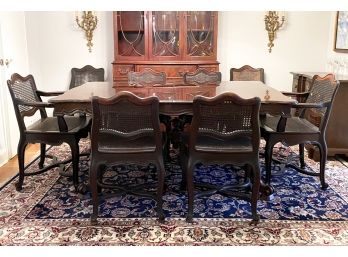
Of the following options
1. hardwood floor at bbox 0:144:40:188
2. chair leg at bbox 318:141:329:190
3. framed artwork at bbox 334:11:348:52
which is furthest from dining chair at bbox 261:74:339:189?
hardwood floor at bbox 0:144:40:188

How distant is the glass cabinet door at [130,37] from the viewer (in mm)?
3922

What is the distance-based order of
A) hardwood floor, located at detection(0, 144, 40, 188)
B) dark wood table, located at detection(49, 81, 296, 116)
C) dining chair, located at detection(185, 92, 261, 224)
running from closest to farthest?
dining chair, located at detection(185, 92, 261, 224)
dark wood table, located at detection(49, 81, 296, 116)
hardwood floor, located at detection(0, 144, 40, 188)

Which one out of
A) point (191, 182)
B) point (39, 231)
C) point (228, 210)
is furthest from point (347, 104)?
point (39, 231)

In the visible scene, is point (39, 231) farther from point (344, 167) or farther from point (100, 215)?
point (344, 167)

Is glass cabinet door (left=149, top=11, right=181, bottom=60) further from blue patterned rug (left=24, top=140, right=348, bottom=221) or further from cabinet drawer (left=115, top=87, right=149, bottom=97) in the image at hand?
blue patterned rug (left=24, top=140, right=348, bottom=221)

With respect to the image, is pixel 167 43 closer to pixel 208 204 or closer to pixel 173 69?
pixel 173 69

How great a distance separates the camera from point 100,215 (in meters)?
2.27

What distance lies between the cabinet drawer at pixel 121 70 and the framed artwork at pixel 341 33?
2387 mm

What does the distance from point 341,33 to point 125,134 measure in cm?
309

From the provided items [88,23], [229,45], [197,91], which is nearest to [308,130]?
[197,91]

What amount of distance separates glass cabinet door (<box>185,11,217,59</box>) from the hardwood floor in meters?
1.99

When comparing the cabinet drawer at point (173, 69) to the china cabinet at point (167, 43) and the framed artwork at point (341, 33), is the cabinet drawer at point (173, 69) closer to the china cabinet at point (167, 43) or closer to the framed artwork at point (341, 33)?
the china cabinet at point (167, 43)

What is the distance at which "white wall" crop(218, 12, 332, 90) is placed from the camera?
429 centimetres

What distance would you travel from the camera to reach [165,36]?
398 centimetres
